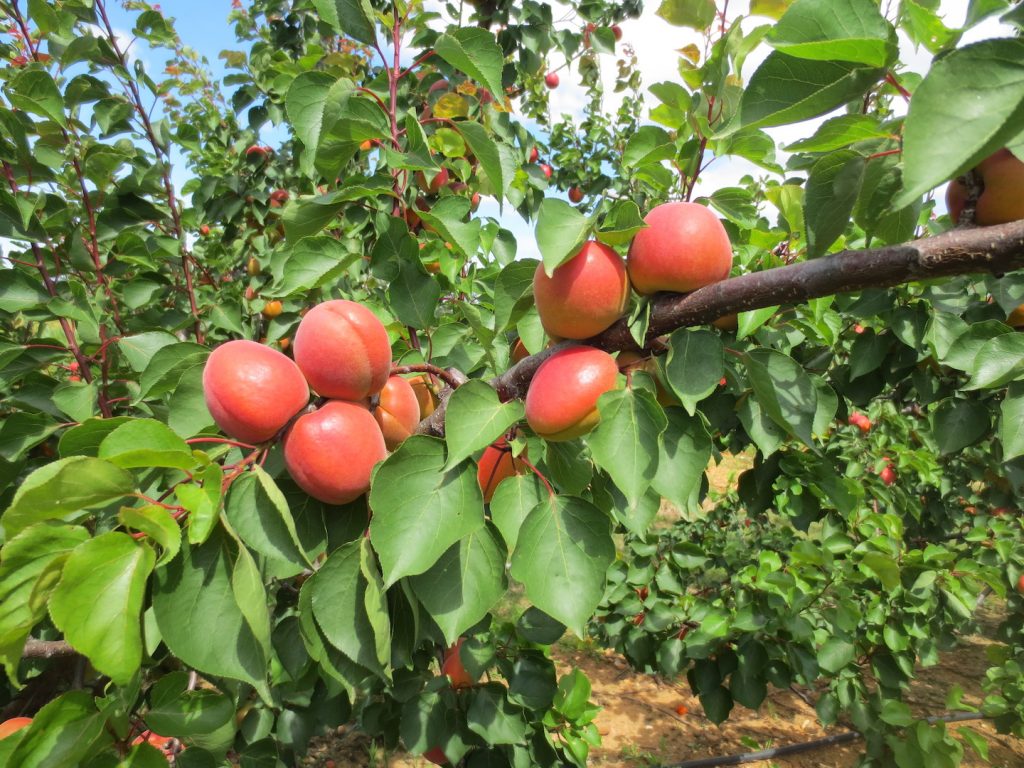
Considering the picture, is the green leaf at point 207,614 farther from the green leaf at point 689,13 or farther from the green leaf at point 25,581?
the green leaf at point 689,13

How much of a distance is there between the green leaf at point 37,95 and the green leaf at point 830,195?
147 centimetres

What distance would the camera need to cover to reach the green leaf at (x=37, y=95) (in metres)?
1.21

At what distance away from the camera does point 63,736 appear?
2.21ft

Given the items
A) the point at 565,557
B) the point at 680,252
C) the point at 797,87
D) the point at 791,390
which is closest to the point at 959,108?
the point at 797,87

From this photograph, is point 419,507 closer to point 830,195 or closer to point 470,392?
point 470,392

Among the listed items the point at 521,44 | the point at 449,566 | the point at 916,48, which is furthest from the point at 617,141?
the point at 449,566

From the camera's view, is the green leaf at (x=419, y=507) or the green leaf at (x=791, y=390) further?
the green leaf at (x=791, y=390)

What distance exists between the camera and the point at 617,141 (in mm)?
4234

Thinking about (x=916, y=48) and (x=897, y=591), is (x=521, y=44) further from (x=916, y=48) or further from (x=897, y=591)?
(x=897, y=591)

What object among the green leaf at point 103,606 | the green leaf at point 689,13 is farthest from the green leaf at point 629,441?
the green leaf at point 689,13

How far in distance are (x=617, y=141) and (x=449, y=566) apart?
4100mm

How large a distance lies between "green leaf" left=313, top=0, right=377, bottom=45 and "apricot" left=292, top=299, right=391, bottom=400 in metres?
0.59

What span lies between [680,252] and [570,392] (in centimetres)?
21

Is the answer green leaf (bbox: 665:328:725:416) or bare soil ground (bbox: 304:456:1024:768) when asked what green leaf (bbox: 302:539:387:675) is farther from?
bare soil ground (bbox: 304:456:1024:768)
